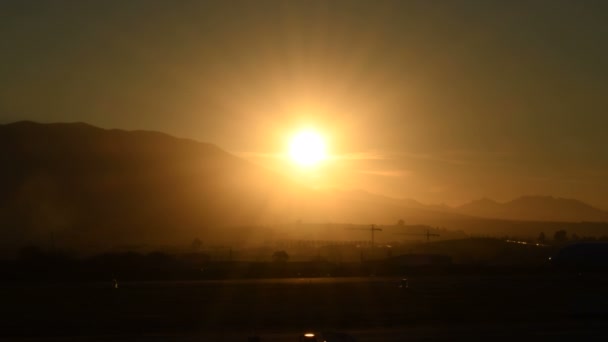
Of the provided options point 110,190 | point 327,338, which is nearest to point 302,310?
point 327,338

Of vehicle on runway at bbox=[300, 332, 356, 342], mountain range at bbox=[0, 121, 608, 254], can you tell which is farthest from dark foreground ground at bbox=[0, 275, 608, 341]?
mountain range at bbox=[0, 121, 608, 254]

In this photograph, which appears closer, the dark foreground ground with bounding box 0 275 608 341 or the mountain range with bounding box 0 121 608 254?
the dark foreground ground with bounding box 0 275 608 341

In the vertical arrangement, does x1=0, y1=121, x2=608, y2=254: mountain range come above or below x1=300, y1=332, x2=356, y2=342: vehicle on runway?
above

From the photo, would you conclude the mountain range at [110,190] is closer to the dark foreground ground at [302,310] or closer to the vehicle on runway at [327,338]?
the dark foreground ground at [302,310]

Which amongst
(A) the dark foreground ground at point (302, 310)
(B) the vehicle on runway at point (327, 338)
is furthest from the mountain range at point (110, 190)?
(B) the vehicle on runway at point (327, 338)

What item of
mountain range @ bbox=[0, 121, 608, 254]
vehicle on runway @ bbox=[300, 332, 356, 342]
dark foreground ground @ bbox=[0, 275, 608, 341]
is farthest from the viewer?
mountain range @ bbox=[0, 121, 608, 254]

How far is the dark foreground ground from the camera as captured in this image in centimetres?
2642

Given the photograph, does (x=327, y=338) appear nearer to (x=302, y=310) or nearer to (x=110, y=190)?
(x=302, y=310)

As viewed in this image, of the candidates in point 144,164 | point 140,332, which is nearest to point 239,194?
point 144,164

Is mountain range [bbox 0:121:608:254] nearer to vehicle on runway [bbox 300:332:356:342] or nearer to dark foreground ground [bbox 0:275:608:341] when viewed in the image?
dark foreground ground [bbox 0:275:608:341]

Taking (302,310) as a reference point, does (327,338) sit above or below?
below

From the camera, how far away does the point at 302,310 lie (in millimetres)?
33438

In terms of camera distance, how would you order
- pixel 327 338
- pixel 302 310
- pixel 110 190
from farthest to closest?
pixel 110 190 < pixel 302 310 < pixel 327 338

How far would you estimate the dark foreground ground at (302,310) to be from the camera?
26.4m
